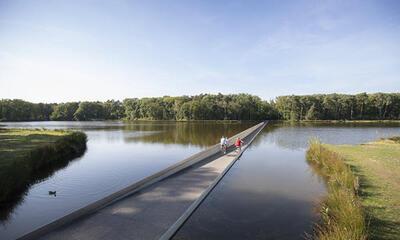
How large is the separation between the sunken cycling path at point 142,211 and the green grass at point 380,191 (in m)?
5.90

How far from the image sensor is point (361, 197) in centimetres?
1159

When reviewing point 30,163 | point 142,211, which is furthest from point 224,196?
point 30,163

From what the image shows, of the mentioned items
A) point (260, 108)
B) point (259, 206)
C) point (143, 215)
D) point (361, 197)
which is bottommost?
point (259, 206)

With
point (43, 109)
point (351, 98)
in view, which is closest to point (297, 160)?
point (351, 98)

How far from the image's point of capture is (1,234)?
32.7 feet

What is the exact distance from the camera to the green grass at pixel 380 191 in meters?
8.81

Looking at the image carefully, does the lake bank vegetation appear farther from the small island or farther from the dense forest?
the dense forest

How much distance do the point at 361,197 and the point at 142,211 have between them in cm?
831

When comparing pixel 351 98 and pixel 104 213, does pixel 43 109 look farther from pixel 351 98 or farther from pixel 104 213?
pixel 104 213

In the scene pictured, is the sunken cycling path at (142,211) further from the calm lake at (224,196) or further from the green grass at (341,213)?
the green grass at (341,213)

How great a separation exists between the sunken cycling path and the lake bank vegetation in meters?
4.53

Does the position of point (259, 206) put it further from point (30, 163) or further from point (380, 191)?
point (30, 163)

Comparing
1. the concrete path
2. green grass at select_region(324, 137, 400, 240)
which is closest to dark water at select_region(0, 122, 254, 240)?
the concrete path

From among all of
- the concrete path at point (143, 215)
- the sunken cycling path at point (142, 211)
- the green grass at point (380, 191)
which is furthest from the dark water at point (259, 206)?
the green grass at point (380, 191)
